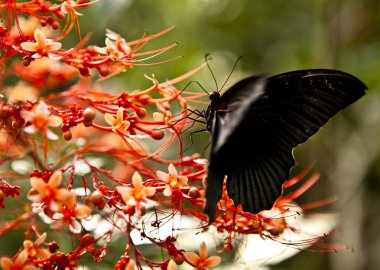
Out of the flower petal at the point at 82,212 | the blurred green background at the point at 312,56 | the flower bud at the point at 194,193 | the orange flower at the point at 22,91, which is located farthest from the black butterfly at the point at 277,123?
the blurred green background at the point at 312,56

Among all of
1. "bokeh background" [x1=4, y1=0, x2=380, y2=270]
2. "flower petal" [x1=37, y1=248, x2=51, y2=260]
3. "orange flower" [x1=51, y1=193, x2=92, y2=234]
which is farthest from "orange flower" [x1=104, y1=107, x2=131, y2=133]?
"bokeh background" [x1=4, y1=0, x2=380, y2=270]

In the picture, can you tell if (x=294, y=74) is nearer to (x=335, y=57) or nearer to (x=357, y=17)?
(x=335, y=57)

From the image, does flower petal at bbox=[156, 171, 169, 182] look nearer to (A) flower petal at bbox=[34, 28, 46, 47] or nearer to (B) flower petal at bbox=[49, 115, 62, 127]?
(B) flower petal at bbox=[49, 115, 62, 127]

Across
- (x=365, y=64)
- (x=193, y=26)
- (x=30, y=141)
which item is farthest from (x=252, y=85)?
(x=193, y=26)

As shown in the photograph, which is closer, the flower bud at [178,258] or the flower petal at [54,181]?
the flower petal at [54,181]

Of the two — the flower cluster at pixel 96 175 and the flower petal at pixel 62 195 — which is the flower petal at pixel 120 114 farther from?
the flower petal at pixel 62 195

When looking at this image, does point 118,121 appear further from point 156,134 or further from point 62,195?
point 62,195
